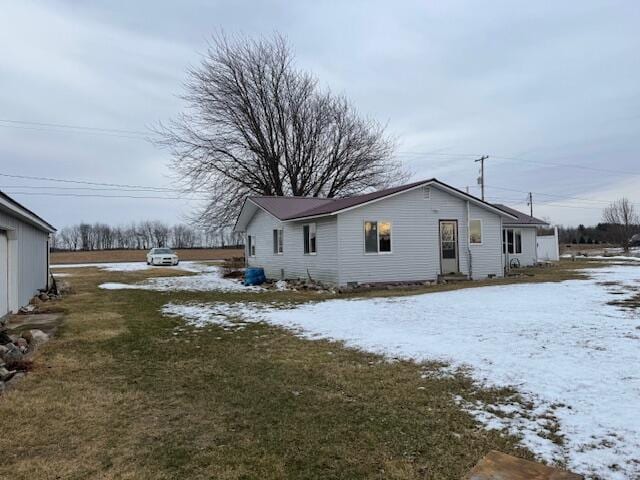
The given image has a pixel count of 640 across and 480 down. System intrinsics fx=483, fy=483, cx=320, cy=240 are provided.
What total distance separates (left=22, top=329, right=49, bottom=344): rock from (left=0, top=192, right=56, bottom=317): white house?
226 cm

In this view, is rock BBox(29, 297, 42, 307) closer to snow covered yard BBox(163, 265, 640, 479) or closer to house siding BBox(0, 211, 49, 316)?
house siding BBox(0, 211, 49, 316)

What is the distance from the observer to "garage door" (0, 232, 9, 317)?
1035 cm

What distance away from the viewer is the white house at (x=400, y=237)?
16.7 metres

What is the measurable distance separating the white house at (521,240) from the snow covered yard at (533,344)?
43.6ft

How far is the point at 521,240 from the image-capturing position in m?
28.1

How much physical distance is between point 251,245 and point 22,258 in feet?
44.9

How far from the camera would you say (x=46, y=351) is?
7.59m

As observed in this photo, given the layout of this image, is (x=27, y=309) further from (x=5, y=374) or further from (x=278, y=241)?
(x=278, y=241)

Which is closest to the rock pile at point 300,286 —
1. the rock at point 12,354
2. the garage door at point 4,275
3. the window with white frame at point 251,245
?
the window with white frame at point 251,245

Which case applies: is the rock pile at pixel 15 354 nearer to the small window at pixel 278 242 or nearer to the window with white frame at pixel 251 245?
the small window at pixel 278 242

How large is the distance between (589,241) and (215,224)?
2709 inches

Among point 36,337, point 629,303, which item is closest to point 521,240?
point 629,303

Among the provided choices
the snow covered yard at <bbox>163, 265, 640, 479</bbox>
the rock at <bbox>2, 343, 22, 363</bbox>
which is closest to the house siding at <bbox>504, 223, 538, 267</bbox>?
the snow covered yard at <bbox>163, 265, 640, 479</bbox>

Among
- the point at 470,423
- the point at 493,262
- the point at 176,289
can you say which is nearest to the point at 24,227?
the point at 176,289
